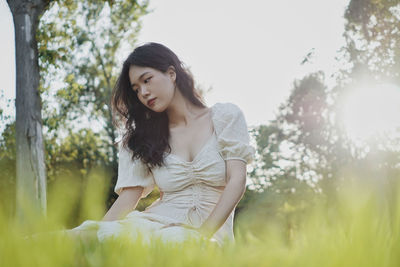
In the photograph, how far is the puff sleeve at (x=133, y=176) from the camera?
128 inches

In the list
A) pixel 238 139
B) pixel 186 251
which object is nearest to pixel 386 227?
pixel 186 251

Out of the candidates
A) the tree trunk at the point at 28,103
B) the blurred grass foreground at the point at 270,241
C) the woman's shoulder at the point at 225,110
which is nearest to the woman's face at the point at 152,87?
the woman's shoulder at the point at 225,110

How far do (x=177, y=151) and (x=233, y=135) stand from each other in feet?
1.48

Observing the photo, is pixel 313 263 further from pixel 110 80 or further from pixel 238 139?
pixel 110 80

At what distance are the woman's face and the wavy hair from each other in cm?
5

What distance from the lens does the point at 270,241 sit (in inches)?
27.6

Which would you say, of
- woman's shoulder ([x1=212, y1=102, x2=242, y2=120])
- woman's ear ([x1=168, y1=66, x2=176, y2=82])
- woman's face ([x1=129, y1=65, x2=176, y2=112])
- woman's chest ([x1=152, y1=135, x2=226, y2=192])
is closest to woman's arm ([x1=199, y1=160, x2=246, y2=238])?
woman's chest ([x1=152, y1=135, x2=226, y2=192])

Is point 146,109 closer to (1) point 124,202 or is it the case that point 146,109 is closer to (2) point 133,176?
(2) point 133,176

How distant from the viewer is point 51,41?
9375 millimetres

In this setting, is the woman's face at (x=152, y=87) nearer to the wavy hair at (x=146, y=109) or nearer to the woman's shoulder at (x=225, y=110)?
the wavy hair at (x=146, y=109)

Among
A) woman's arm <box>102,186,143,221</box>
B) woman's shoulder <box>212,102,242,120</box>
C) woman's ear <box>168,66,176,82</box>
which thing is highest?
woman's ear <box>168,66,176,82</box>

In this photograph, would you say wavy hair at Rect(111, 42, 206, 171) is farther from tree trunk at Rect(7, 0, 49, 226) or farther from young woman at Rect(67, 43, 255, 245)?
tree trunk at Rect(7, 0, 49, 226)

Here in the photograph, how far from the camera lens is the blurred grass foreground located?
530 mm

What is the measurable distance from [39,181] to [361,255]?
8698 millimetres
